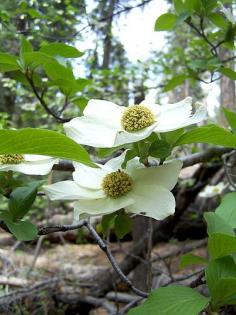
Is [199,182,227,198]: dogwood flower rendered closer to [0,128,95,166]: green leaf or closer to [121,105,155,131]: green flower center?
[121,105,155,131]: green flower center

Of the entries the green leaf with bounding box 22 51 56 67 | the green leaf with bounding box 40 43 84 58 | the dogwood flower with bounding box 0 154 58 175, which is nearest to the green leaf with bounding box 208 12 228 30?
the green leaf with bounding box 40 43 84 58

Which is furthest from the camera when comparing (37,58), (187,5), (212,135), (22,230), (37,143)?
(187,5)

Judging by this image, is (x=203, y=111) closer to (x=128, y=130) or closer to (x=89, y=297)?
(x=128, y=130)

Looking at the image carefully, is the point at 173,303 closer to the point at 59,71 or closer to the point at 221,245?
the point at 221,245

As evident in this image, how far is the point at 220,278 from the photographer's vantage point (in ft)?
2.13

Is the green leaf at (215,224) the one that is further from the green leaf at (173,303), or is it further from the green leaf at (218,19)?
the green leaf at (218,19)

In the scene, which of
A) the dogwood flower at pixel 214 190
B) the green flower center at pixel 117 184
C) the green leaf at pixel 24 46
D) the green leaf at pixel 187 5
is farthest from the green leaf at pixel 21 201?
the dogwood flower at pixel 214 190

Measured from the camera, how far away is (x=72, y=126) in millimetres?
681

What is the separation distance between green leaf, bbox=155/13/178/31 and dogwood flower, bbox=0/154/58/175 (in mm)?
867

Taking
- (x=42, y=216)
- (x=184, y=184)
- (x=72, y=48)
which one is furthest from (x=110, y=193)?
(x=42, y=216)

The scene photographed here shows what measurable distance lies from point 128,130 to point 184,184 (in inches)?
93.7

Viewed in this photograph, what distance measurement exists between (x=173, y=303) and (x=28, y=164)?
35cm

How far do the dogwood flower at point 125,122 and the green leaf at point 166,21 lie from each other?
76 cm

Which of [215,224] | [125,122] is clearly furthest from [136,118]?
[215,224]
